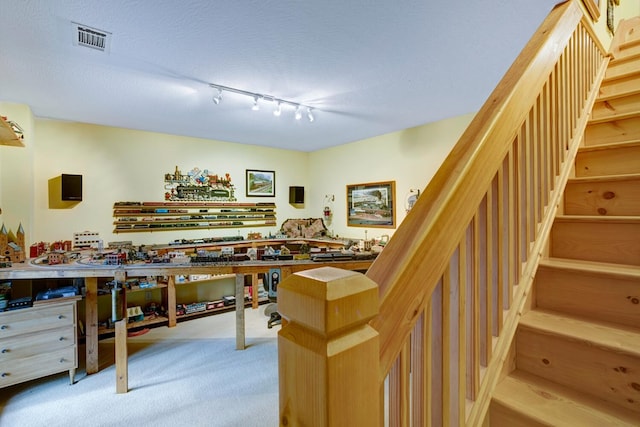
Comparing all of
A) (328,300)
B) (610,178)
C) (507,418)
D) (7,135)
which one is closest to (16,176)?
(7,135)

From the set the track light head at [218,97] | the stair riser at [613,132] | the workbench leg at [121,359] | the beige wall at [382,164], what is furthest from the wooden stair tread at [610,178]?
the workbench leg at [121,359]

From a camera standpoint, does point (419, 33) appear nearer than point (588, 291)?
→ No

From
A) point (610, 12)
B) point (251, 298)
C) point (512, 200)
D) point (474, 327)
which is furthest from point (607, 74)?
point (251, 298)

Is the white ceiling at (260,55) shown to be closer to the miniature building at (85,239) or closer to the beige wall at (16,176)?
the beige wall at (16,176)

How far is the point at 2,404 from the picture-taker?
2.34m

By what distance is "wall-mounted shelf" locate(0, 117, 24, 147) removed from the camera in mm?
2324

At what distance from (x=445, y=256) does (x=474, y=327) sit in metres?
0.34

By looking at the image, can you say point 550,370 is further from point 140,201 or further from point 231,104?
point 140,201

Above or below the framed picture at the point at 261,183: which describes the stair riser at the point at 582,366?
below

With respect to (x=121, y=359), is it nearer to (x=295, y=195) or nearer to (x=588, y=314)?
(x=588, y=314)

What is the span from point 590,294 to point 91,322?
144 inches

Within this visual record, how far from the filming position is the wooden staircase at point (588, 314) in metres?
0.91

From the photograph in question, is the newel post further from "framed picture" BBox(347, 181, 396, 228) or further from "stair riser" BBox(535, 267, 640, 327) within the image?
"framed picture" BBox(347, 181, 396, 228)

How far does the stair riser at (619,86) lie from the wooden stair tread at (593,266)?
121 cm
